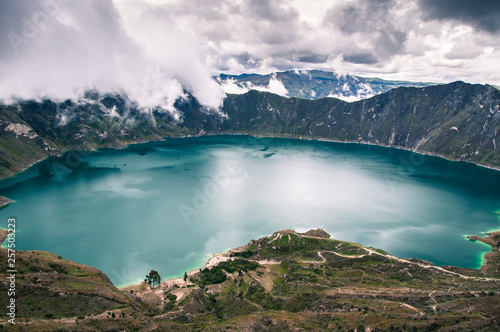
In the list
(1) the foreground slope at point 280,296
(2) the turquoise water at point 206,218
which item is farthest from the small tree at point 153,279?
(2) the turquoise water at point 206,218

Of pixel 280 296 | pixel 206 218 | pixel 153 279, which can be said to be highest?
pixel 280 296

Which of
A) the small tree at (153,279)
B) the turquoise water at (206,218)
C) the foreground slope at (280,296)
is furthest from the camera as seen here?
the turquoise water at (206,218)

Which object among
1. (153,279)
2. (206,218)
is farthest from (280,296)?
(206,218)

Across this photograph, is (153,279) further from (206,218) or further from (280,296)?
(206,218)

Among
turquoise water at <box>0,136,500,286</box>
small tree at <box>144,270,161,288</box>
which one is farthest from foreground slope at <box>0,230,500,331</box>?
turquoise water at <box>0,136,500,286</box>

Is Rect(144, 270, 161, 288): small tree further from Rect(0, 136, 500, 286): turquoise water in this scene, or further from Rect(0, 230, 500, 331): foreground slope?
Rect(0, 136, 500, 286): turquoise water

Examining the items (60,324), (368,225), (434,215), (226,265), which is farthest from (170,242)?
(434,215)

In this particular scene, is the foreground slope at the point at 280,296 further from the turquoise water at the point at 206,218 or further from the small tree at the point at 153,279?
the turquoise water at the point at 206,218

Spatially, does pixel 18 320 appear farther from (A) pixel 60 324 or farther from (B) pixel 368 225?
(B) pixel 368 225

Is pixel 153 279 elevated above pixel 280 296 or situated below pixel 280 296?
below
